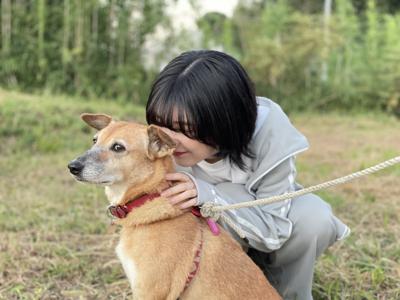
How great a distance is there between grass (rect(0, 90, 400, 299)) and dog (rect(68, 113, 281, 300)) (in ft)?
2.75

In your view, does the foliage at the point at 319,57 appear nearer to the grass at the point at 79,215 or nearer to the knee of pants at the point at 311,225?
the grass at the point at 79,215

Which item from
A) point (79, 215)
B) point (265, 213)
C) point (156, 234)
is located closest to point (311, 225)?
point (265, 213)

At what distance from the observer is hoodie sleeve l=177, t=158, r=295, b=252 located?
8.20ft

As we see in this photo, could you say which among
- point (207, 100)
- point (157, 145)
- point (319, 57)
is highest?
point (207, 100)

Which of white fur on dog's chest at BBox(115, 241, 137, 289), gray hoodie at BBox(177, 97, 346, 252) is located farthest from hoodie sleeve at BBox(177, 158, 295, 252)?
white fur on dog's chest at BBox(115, 241, 137, 289)

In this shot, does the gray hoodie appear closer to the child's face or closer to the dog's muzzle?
the child's face

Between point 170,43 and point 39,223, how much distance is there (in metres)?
8.05

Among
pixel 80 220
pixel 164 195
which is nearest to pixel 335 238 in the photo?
pixel 164 195

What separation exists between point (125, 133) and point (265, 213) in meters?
0.81

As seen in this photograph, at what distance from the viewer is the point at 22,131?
22.7 ft

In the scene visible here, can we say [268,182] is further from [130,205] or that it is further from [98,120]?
[98,120]

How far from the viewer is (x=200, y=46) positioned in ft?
40.5

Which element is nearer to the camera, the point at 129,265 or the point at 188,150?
the point at 129,265

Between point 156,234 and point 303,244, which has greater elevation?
point 156,234
